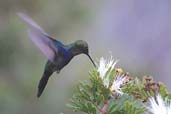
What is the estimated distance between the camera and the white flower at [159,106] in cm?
50

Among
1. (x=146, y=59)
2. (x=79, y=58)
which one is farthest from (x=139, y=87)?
(x=146, y=59)

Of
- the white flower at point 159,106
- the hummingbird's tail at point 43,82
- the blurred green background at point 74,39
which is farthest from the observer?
the blurred green background at point 74,39

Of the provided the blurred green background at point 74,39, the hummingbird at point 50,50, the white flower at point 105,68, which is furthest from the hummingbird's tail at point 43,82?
the blurred green background at point 74,39

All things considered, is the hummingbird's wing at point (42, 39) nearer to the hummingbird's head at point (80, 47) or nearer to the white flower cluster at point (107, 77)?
the hummingbird's head at point (80, 47)

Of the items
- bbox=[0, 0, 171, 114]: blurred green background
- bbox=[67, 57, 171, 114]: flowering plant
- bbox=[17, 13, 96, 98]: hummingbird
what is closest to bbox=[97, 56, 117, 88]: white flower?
bbox=[67, 57, 171, 114]: flowering plant

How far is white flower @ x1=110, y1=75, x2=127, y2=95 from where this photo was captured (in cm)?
59

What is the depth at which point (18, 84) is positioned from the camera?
3.65 m

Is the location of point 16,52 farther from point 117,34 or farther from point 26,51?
point 117,34

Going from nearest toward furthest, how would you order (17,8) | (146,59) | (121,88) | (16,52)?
(121,88), (16,52), (17,8), (146,59)

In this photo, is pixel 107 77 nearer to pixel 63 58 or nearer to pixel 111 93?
pixel 111 93

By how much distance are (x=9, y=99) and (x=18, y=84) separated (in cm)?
24

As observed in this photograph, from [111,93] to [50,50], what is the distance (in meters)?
0.22

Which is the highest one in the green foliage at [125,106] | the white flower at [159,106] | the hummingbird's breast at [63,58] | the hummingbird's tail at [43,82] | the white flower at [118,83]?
the hummingbird's breast at [63,58]

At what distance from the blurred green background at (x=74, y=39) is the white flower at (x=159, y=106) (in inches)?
106
